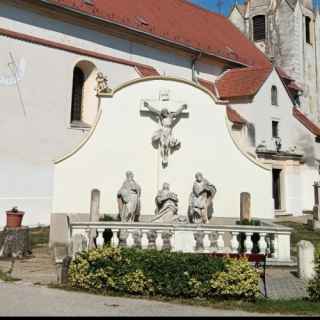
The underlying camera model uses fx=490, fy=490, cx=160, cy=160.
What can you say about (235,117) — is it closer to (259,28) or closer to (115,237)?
(259,28)

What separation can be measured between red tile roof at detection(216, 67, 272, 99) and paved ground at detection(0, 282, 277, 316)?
1944 centimetres

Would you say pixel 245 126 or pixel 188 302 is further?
pixel 245 126

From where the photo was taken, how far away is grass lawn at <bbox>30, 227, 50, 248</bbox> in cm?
1361

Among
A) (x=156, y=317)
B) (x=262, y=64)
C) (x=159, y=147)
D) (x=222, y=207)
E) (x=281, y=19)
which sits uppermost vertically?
(x=281, y=19)

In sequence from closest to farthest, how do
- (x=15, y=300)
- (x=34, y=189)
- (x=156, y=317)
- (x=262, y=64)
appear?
(x=156, y=317)
(x=15, y=300)
(x=34, y=189)
(x=262, y=64)

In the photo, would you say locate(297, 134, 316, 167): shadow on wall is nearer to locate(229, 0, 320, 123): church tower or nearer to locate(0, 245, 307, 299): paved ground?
locate(229, 0, 320, 123): church tower

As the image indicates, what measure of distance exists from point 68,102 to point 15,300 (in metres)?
12.9

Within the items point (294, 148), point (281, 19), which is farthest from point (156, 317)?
point (281, 19)

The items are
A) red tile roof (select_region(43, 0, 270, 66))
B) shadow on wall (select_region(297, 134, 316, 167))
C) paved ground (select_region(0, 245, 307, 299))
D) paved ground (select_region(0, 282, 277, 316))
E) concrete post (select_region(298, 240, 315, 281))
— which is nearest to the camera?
paved ground (select_region(0, 282, 277, 316))

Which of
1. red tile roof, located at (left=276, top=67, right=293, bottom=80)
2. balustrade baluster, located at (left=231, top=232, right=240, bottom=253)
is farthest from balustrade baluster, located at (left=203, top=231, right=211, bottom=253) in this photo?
red tile roof, located at (left=276, top=67, right=293, bottom=80)

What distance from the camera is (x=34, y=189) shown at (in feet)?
57.4

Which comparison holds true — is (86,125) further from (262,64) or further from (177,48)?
(262,64)

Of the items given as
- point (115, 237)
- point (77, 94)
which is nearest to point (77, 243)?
point (115, 237)

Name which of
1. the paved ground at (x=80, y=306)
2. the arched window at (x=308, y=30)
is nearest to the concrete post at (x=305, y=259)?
the paved ground at (x=80, y=306)
